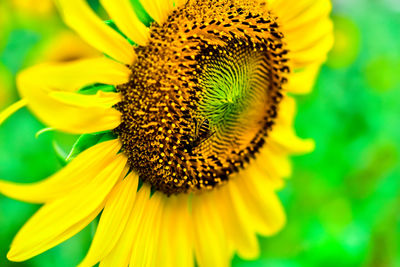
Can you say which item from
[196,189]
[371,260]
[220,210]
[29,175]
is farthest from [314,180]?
[29,175]

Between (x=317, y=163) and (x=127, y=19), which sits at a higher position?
(x=127, y=19)

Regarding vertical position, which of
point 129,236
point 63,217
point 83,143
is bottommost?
point 129,236

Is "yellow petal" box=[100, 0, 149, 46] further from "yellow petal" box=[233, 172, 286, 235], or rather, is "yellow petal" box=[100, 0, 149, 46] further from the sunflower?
"yellow petal" box=[233, 172, 286, 235]

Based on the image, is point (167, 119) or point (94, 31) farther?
point (167, 119)

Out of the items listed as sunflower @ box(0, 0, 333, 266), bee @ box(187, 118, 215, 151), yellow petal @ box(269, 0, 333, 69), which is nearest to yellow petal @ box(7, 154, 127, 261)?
sunflower @ box(0, 0, 333, 266)

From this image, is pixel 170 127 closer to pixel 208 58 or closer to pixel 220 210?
pixel 208 58

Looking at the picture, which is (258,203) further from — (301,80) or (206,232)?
(301,80)

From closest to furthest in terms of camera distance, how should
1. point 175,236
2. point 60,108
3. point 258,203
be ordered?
point 60,108, point 175,236, point 258,203

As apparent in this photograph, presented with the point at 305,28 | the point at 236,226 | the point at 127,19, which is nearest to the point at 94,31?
the point at 127,19
